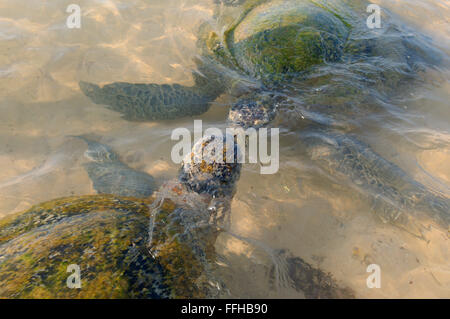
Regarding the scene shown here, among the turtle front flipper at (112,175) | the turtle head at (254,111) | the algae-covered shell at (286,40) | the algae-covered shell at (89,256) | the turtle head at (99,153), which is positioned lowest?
the algae-covered shell at (89,256)

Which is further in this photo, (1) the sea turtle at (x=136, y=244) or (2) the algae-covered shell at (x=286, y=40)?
(2) the algae-covered shell at (x=286, y=40)

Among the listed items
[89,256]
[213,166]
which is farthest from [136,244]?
[213,166]

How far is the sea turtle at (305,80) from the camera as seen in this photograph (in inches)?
159

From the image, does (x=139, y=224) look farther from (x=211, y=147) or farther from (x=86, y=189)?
(x=86, y=189)

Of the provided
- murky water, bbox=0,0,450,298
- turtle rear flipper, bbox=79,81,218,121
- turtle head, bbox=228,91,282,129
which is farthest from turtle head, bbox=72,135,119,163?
turtle head, bbox=228,91,282,129

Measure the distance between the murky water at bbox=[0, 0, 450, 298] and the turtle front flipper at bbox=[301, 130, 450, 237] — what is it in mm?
141

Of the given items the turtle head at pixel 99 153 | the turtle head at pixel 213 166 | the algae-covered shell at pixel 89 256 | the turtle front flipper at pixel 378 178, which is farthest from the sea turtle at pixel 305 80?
the algae-covered shell at pixel 89 256

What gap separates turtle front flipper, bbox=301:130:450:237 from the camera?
3154 millimetres

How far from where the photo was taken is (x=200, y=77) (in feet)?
16.8

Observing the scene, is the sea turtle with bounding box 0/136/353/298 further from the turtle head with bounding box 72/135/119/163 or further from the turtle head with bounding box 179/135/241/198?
the turtle head with bounding box 72/135/119/163

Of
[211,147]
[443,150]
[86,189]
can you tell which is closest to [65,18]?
[86,189]

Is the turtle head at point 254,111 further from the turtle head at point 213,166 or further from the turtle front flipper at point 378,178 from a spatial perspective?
the turtle head at point 213,166

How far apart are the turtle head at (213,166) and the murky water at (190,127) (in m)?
0.49

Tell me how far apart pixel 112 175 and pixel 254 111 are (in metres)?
2.23
